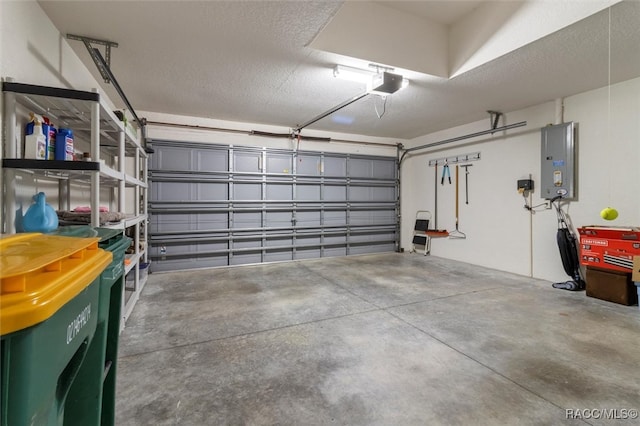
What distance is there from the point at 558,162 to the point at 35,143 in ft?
19.0

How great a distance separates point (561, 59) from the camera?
9.96 ft

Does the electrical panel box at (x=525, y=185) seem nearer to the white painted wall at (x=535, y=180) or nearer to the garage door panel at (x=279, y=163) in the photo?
the white painted wall at (x=535, y=180)

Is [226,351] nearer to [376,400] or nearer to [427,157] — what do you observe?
[376,400]

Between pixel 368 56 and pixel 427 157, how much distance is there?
4323 mm

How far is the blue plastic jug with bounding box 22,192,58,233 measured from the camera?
65.2 inches

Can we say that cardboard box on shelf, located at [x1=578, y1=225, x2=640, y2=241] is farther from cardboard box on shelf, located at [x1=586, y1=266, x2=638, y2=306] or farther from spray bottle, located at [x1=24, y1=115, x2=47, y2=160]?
spray bottle, located at [x1=24, y1=115, x2=47, y2=160]

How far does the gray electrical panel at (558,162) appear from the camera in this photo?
4.07 meters

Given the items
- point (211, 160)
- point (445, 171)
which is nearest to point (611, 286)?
point (445, 171)

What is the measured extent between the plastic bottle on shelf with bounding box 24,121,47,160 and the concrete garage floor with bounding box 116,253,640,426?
1.54m

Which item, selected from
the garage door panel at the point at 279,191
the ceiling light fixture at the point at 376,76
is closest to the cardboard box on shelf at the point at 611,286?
the ceiling light fixture at the point at 376,76

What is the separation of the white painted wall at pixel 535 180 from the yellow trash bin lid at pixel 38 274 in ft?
17.4

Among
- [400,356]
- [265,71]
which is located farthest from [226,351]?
[265,71]

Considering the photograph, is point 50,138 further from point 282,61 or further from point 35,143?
point 282,61

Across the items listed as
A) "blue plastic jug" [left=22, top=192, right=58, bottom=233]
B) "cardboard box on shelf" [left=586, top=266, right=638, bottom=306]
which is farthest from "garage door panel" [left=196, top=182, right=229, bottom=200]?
"cardboard box on shelf" [left=586, top=266, right=638, bottom=306]
